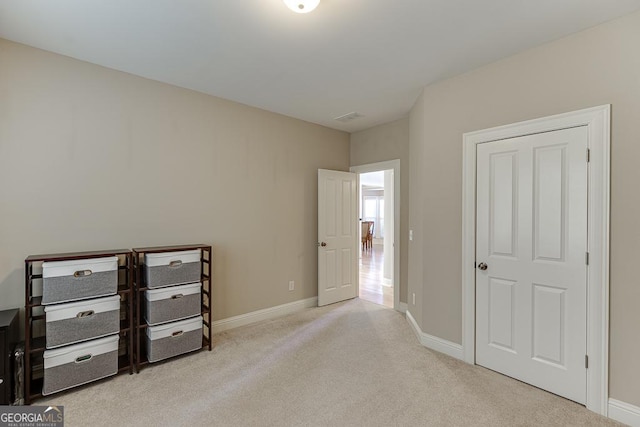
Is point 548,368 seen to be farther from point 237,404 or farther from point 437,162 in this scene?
point 237,404

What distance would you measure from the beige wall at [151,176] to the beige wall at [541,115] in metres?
1.74

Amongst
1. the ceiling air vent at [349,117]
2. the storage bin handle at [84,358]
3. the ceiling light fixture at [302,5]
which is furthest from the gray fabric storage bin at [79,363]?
the ceiling air vent at [349,117]

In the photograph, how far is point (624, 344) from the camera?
1.97 m

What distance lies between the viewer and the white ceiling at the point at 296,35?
6.23 ft

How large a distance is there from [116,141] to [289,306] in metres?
2.76

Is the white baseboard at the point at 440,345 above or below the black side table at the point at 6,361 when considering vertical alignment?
below

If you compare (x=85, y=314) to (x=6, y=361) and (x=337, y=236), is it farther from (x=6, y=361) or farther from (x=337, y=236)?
(x=337, y=236)

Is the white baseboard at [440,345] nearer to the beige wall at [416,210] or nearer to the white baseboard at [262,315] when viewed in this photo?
the beige wall at [416,210]

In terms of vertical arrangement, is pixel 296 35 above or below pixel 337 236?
above

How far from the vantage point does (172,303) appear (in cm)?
270

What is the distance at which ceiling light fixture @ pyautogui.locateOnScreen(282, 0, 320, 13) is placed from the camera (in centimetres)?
174

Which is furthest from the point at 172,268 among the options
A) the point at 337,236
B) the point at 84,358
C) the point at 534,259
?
the point at 534,259

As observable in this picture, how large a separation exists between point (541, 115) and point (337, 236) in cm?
287

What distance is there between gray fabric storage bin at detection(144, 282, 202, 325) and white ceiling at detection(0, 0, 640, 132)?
6.59 ft
